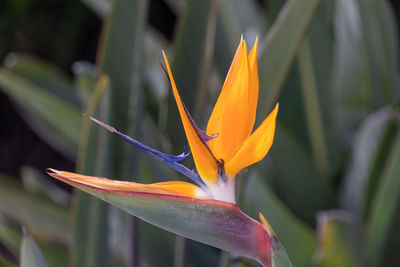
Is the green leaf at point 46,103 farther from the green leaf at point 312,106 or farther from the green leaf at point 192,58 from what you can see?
the green leaf at point 312,106

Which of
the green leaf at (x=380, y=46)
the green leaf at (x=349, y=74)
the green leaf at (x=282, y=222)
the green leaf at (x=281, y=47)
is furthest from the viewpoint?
the green leaf at (x=349, y=74)

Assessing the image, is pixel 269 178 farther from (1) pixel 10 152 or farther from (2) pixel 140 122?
(1) pixel 10 152

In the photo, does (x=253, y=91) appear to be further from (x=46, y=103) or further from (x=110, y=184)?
(x=46, y=103)

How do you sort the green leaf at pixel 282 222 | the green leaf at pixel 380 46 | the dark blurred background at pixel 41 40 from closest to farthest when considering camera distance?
the green leaf at pixel 282 222
the green leaf at pixel 380 46
the dark blurred background at pixel 41 40

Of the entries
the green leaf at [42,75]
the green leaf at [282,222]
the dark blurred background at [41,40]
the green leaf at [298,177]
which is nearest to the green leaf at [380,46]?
the green leaf at [298,177]

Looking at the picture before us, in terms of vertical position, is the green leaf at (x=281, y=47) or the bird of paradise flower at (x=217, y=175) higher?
the green leaf at (x=281, y=47)

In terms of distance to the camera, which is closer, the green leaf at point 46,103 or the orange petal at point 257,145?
the orange petal at point 257,145

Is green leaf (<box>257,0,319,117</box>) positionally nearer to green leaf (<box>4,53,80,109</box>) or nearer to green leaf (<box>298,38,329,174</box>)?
green leaf (<box>298,38,329,174</box>)

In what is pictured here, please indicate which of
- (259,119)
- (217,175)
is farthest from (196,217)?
(259,119)
